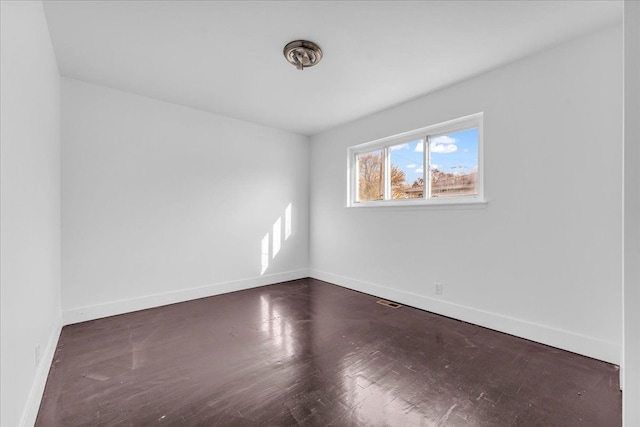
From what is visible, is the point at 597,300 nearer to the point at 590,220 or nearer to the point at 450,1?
the point at 590,220

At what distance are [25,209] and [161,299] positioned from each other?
2.21m

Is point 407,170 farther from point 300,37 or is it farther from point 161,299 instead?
point 161,299

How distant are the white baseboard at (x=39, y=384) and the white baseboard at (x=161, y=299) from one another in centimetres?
54

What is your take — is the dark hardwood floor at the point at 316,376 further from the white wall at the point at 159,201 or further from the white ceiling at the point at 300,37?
the white ceiling at the point at 300,37

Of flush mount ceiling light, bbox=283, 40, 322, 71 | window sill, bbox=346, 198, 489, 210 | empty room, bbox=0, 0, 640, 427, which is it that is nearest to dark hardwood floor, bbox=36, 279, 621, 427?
empty room, bbox=0, 0, 640, 427

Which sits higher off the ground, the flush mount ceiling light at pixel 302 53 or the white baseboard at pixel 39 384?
the flush mount ceiling light at pixel 302 53

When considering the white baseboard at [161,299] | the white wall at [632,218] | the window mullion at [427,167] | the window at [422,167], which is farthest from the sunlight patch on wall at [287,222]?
the white wall at [632,218]

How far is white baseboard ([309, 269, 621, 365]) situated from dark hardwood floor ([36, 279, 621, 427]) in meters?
0.08

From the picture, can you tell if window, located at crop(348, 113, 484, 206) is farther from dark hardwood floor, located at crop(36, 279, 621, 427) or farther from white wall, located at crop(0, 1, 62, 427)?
white wall, located at crop(0, 1, 62, 427)

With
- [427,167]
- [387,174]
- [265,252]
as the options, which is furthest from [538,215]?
[265,252]

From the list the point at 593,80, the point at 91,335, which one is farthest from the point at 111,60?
the point at 593,80

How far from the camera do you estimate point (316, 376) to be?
196 centimetres

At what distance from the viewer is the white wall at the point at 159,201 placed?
9.73 ft

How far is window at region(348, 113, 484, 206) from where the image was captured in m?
3.04
